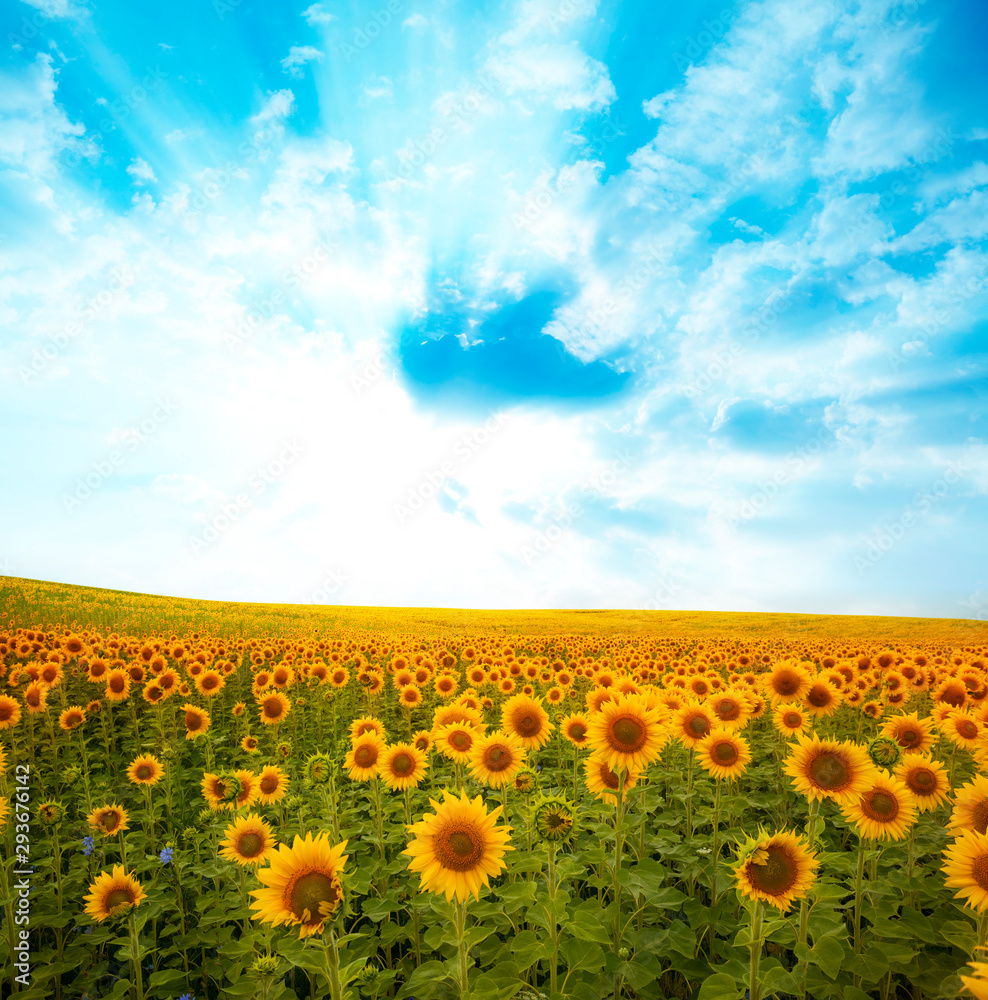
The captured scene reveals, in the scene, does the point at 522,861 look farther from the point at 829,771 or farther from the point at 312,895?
the point at 829,771

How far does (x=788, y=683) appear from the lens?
7883mm

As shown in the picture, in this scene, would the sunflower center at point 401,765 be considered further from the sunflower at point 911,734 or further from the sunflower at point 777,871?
the sunflower at point 911,734

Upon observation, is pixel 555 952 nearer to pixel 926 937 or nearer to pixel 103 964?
pixel 926 937

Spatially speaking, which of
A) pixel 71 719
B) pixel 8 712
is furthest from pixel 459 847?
pixel 8 712

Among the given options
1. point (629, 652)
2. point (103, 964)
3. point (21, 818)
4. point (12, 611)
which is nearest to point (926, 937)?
point (103, 964)

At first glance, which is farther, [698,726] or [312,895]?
[698,726]

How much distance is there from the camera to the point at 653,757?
15.8 ft

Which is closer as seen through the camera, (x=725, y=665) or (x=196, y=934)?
(x=196, y=934)

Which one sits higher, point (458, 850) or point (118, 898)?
point (458, 850)

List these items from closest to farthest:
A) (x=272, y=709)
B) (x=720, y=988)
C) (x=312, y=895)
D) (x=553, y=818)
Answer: (x=312, y=895) < (x=720, y=988) < (x=553, y=818) < (x=272, y=709)

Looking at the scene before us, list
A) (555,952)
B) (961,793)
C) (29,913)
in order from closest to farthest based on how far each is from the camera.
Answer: (555,952) < (961,793) < (29,913)

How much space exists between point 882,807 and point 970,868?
2.65 ft

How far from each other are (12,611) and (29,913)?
2112cm

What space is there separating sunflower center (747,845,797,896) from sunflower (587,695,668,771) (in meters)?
1.27
